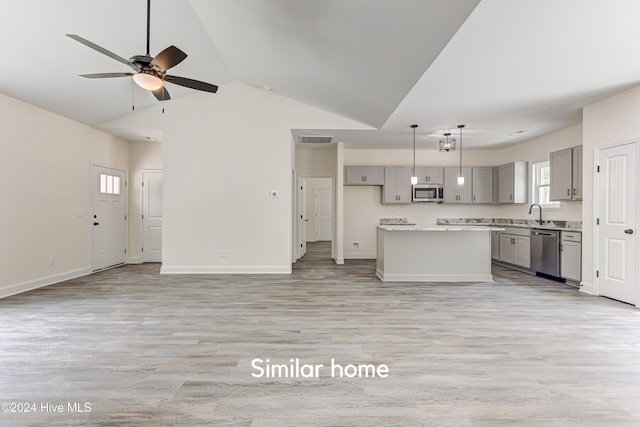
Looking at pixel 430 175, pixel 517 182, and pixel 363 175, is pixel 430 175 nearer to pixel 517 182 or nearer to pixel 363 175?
pixel 363 175

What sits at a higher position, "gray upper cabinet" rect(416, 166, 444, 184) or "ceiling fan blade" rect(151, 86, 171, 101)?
"ceiling fan blade" rect(151, 86, 171, 101)

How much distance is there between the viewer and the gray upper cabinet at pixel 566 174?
524 centimetres

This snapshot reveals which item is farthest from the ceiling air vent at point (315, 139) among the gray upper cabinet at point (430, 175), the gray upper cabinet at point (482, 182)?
the gray upper cabinet at point (482, 182)

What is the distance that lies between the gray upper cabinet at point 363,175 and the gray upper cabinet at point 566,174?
3386 millimetres

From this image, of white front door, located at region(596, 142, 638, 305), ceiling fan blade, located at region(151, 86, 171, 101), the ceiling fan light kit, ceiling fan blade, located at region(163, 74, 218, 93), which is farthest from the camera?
white front door, located at region(596, 142, 638, 305)

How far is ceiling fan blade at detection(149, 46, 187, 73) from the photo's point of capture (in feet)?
9.23

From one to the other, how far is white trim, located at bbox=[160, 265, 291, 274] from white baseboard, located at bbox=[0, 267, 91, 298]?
138 cm

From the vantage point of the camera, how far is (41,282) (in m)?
4.90

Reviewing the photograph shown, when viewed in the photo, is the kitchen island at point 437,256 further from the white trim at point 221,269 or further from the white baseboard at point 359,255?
the white baseboard at point 359,255

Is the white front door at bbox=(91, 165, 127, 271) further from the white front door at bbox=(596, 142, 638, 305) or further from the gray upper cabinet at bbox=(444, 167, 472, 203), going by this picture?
the white front door at bbox=(596, 142, 638, 305)

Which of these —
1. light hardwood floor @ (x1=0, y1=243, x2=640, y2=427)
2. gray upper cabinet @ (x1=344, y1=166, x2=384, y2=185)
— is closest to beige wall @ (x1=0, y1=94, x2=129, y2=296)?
light hardwood floor @ (x1=0, y1=243, x2=640, y2=427)

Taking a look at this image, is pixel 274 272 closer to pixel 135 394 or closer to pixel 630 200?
pixel 135 394

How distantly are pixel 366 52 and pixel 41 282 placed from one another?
18.9 ft

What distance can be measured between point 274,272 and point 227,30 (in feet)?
13.0
